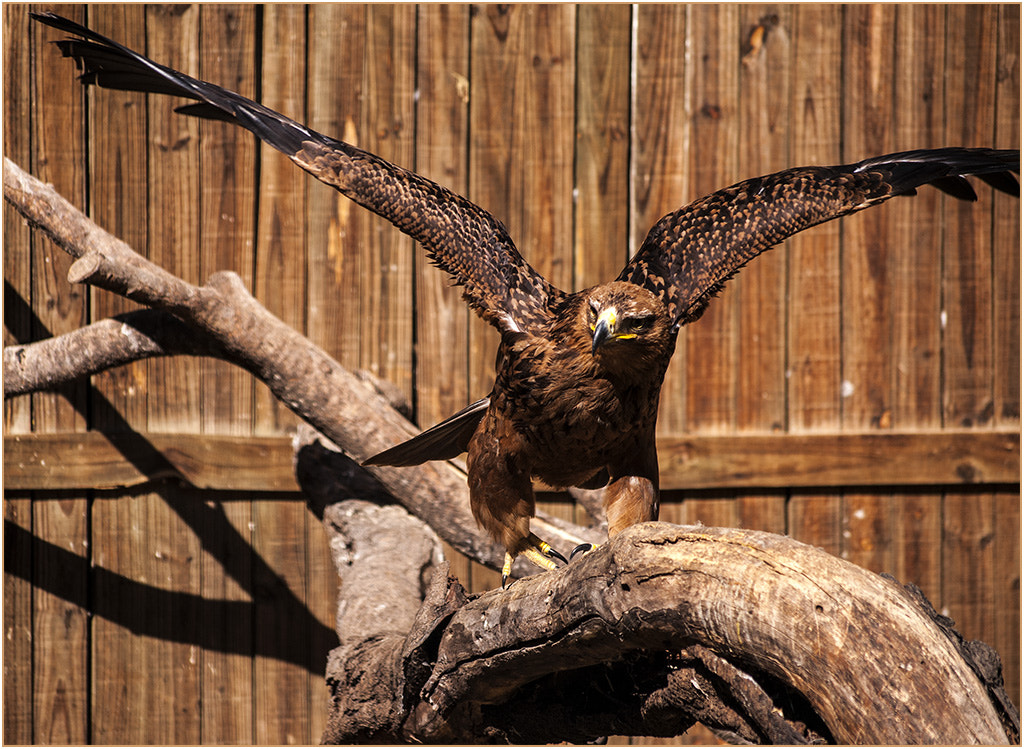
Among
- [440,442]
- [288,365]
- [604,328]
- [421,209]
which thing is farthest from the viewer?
[288,365]

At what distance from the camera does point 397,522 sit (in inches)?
127

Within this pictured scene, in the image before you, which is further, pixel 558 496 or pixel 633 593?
pixel 558 496

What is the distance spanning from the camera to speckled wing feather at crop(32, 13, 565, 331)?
7.89ft

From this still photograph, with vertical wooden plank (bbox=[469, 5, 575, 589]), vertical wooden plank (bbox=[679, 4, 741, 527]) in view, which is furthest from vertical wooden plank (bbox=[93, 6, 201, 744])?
vertical wooden plank (bbox=[679, 4, 741, 527])

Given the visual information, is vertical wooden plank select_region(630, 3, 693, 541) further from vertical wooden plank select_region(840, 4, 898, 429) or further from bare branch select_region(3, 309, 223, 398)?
bare branch select_region(3, 309, 223, 398)

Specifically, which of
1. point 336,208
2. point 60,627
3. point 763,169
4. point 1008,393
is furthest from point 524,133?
point 60,627

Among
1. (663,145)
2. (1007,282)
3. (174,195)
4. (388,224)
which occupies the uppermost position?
(663,145)

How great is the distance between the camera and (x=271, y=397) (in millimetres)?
3633

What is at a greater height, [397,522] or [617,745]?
[397,522]

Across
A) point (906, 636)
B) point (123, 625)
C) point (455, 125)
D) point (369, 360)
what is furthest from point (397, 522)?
point (906, 636)

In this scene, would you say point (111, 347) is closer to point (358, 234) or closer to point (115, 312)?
point (115, 312)

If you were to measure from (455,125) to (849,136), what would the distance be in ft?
5.42

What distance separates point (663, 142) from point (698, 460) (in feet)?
4.35

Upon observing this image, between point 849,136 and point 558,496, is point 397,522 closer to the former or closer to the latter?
point 558,496
